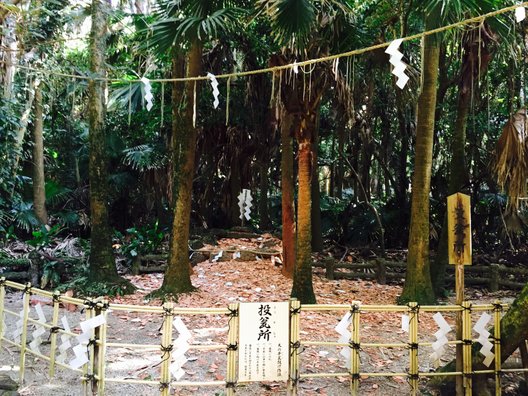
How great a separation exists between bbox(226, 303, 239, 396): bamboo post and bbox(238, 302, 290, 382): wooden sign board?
0.04 meters

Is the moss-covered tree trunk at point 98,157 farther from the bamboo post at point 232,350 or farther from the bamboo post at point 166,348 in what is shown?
the bamboo post at point 232,350

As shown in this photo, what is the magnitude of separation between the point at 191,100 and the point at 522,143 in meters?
5.10

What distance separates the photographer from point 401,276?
10195 millimetres

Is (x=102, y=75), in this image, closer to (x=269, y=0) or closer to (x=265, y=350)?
(x=269, y=0)

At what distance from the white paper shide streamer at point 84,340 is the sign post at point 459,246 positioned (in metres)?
3.42

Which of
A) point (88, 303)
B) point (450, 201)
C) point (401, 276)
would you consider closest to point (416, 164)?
point (450, 201)

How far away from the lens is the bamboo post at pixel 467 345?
14.8ft

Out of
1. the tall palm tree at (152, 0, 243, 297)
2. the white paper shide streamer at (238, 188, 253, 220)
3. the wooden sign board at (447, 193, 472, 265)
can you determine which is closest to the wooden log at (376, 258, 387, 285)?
the tall palm tree at (152, 0, 243, 297)

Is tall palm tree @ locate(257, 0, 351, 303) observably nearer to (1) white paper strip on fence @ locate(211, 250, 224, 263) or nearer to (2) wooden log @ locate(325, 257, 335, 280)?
(2) wooden log @ locate(325, 257, 335, 280)

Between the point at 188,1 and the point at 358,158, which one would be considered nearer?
the point at 188,1

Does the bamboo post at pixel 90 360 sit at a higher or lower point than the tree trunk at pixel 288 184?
lower

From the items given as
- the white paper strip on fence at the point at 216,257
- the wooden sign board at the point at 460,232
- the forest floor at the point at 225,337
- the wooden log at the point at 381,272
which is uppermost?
the wooden sign board at the point at 460,232

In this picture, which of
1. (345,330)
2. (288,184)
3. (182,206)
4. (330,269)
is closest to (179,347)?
(345,330)

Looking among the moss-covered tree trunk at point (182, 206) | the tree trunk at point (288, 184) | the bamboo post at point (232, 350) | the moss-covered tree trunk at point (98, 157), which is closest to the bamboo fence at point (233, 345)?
the bamboo post at point (232, 350)
